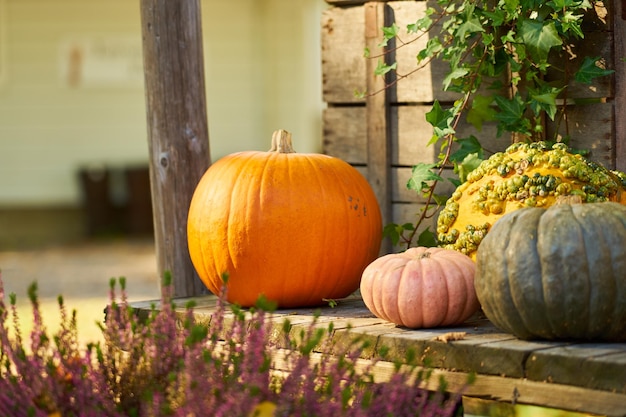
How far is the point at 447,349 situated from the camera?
2814 millimetres

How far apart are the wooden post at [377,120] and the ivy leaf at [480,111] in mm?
422

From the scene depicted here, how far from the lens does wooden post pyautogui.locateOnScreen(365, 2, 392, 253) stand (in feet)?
13.7

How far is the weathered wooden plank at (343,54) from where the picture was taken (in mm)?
4273

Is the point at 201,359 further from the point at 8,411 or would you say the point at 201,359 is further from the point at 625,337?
the point at 625,337

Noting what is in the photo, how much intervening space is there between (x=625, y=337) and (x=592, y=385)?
0.32m

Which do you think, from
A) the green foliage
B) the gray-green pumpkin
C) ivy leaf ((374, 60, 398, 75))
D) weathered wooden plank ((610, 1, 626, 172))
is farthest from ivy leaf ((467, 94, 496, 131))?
the gray-green pumpkin

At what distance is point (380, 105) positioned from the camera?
418cm

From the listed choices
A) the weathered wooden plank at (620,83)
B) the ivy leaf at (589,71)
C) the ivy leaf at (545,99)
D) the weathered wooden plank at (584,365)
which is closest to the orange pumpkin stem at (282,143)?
the ivy leaf at (545,99)

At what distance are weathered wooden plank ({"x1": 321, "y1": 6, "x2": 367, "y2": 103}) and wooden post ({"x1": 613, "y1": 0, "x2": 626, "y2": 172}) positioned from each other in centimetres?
109

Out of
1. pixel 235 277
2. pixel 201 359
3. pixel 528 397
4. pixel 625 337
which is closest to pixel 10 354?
pixel 201 359

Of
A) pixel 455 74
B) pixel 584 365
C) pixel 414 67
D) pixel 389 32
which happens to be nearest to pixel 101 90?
pixel 414 67

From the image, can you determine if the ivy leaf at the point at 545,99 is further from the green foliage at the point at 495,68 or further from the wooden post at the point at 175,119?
the wooden post at the point at 175,119

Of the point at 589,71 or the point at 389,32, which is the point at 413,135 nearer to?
the point at 389,32

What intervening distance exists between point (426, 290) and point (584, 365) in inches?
23.9
